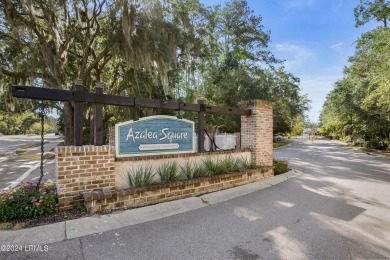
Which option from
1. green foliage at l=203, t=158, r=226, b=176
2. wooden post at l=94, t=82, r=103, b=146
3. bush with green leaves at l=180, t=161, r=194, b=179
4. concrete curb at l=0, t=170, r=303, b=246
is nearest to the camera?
concrete curb at l=0, t=170, r=303, b=246

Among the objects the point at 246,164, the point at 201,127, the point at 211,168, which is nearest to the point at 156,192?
the point at 211,168

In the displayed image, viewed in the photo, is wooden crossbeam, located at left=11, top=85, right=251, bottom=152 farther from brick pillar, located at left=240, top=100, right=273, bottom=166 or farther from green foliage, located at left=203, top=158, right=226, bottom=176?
brick pillar, located at left=240, top=100, right=273, bottom=166

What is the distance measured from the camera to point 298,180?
302 inches

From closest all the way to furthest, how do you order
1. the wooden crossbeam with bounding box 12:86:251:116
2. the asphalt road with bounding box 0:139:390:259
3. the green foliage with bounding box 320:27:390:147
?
the asphalt road with bounding box 0:139:390:259, the wooden crossbeam with bounding box 12:86:251:116, the green foliage with bounding box 320:27:390:147

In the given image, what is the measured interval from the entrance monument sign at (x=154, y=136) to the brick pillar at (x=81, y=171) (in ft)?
1.20

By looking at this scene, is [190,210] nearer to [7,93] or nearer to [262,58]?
[7,93]

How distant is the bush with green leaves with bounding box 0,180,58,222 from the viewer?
144 inches

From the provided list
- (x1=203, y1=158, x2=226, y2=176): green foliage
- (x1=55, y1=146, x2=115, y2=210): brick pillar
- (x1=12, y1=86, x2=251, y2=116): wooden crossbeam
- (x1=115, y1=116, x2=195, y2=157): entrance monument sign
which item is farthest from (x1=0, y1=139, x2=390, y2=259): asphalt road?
(x1=12, y1=86, x2=251, y2=116): wooden crossbeam

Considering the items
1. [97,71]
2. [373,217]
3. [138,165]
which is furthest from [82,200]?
[97,71]

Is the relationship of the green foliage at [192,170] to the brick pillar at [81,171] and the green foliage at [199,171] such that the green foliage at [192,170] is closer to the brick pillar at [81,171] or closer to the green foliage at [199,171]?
the green foliage at [199,171]

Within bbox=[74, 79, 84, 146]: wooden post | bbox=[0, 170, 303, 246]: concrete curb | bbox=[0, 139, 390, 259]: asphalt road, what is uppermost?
bbox=[74, 79, 84, 146]: wooden post

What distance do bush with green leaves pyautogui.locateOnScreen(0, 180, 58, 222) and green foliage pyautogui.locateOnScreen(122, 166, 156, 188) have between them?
133cm

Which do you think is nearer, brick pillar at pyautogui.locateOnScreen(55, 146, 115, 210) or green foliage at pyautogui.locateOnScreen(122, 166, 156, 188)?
brick pillar at pyautogui.locateOnScreen(55, 146, 115, 210)

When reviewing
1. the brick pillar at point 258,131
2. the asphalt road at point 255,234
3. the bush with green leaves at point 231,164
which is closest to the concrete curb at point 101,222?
the asphalt road at point 255,234
